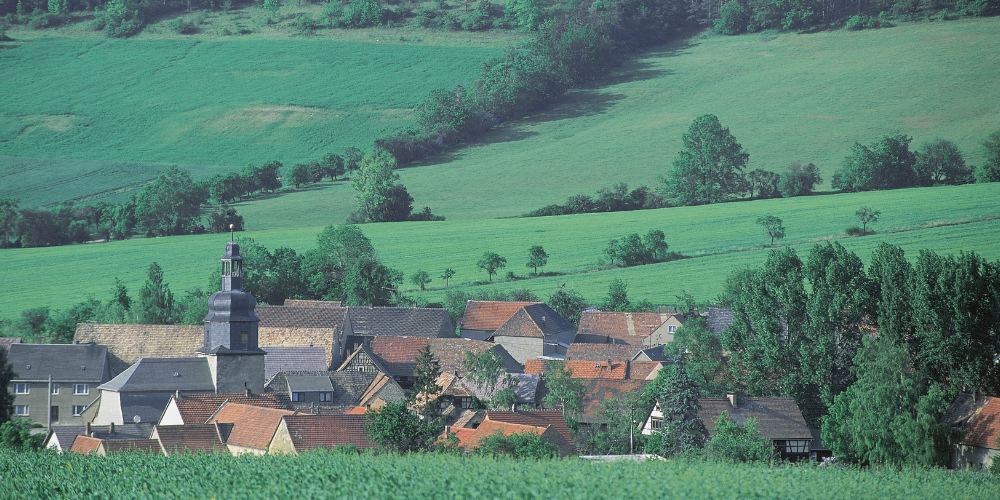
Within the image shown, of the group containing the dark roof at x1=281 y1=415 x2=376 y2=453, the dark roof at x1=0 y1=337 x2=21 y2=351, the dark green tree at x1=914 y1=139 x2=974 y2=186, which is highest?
the dark green tree at x1=914 y1=139 x2=974 y2=186

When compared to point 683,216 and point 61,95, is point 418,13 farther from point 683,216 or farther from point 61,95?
point 683,216

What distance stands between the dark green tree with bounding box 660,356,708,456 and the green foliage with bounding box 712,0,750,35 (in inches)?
5537

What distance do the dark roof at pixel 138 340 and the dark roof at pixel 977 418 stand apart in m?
46.1

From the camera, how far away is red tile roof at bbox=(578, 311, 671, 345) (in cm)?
8025

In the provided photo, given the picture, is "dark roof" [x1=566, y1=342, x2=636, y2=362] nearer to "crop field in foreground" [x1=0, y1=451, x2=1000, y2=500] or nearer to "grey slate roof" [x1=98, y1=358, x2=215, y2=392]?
"grey slate roof" [x1=98, y1=358, x2=215, y2=392]

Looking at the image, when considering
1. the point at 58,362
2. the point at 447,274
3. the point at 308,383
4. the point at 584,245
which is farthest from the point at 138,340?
the point at 584,245

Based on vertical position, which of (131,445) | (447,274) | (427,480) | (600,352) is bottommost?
(600,352)

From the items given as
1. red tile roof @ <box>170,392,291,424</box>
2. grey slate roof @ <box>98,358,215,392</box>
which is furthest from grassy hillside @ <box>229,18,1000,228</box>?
red tile roof @ <box>170,392,291,424</box>

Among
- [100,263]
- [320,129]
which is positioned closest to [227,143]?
[320,129]

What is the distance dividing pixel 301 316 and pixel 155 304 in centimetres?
1372

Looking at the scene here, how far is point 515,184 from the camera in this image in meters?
130

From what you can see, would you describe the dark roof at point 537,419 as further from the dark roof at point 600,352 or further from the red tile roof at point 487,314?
the red tile roof at point 487,314

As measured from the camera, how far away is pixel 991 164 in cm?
11019

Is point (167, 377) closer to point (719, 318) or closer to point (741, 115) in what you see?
point (719, 318)
